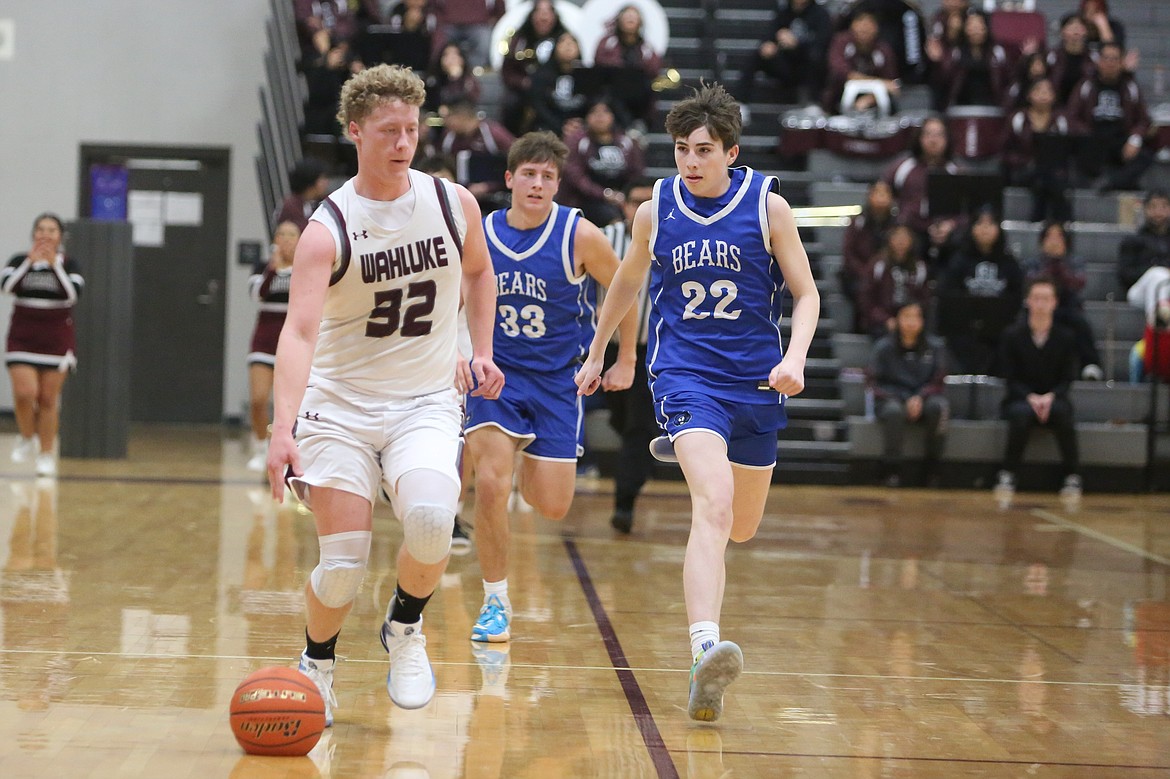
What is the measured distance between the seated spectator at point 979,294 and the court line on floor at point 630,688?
618 centimetres

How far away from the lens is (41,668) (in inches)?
181

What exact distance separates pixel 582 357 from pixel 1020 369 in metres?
6.92

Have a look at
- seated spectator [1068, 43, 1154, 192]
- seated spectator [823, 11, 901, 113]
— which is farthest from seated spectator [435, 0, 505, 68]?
seated spectator [1068, 43, 1154, 192]

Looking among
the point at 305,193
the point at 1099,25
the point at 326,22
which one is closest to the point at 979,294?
the point at 1099,25

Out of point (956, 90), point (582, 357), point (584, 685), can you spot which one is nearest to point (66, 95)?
point (956, 90)

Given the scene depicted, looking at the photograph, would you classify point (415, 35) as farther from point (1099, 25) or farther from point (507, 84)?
point (1099, 25)

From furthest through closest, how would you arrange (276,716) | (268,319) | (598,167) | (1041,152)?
(1041,152) → (598,167) → (268,319) → (276,716)

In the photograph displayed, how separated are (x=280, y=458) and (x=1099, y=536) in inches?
274

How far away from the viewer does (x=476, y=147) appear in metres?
12.6

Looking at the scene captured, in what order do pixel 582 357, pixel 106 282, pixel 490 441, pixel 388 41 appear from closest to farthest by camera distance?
pixel 490 441, pixel 582 357, pixel 106 282, pixel 388 41

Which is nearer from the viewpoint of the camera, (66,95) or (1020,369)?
(1020,369)

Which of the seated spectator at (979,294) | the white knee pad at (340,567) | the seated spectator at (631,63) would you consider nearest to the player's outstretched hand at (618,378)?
the white knee pad at (340,567)

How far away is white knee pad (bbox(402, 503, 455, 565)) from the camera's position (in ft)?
12.6

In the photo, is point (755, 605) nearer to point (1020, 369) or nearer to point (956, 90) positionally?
point (1020, 369)
